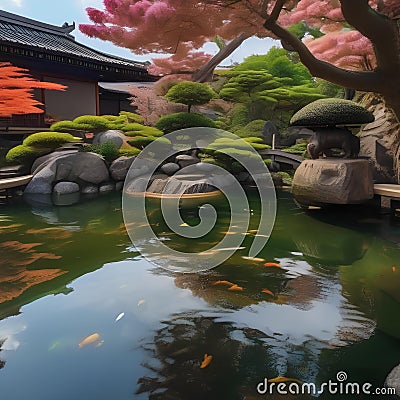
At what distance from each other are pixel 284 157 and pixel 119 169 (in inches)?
188

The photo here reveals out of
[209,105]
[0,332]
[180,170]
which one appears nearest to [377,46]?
[0,332]

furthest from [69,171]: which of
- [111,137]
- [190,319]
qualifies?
[190,319]

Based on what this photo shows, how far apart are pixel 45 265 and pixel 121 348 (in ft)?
6.85

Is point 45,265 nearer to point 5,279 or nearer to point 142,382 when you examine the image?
point 5,279

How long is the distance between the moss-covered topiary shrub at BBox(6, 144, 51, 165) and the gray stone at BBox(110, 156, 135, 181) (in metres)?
2.02

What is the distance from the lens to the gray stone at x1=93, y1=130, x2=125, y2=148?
10.9 meters

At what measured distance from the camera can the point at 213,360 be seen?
91.9 inches

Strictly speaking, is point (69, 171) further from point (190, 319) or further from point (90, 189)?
point (190, 319)

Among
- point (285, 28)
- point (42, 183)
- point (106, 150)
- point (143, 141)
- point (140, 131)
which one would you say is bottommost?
point (42, 183)

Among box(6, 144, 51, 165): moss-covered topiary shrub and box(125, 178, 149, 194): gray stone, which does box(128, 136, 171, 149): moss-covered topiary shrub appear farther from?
box(6, 144, 51, 165): moss-covered topiary shrub

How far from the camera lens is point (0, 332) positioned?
2.71 meters

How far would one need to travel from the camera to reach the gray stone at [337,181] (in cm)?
630

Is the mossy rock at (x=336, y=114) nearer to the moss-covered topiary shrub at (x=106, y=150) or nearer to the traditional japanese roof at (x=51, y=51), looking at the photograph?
the moss-covered topiary shrub at (x=106, y=150)

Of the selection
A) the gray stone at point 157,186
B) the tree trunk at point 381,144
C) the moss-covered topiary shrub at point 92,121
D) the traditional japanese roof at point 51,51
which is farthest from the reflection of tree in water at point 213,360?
the traditional japanese roof at point 51,51
